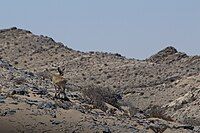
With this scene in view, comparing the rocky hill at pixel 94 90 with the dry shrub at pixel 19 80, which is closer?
the rocky hill at pixel 94 90

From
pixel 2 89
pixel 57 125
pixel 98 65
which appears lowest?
pixel 57 125

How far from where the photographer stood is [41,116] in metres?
18.3

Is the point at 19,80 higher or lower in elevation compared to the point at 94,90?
lower

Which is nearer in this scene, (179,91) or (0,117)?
(0,117)

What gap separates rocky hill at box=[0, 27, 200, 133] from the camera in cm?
1873

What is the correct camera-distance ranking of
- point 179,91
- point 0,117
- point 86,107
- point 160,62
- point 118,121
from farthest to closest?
1. point 160,62
2. point 179,91
3. point 86,107
4. point 118,121
5. point 0,117

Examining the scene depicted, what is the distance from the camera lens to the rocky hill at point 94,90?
738 inches

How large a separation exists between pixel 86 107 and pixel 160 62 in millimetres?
48284

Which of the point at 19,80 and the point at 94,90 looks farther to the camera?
the point at 94,90

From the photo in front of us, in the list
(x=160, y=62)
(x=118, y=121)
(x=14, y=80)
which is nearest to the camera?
(x=118, y=121)

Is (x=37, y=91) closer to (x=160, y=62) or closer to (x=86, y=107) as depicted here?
(x=86, y=107)

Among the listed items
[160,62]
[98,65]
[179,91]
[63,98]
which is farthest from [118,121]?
[160,62]

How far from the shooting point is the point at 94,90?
3005 cm

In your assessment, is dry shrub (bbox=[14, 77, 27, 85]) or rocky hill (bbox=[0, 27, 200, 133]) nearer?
rocky hill (bbox=[0, 27, 200, 133])
